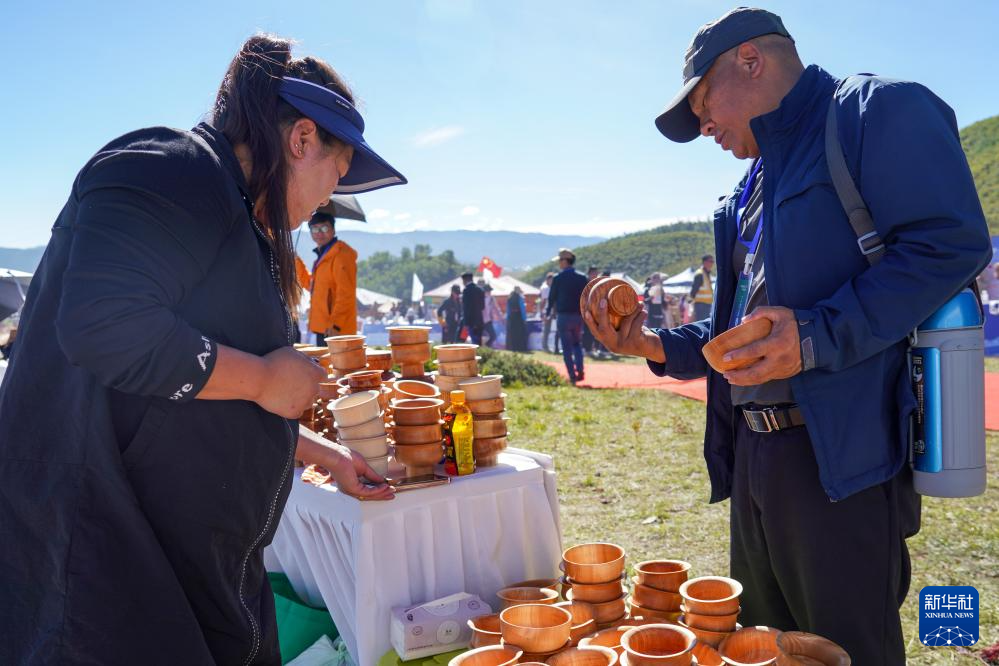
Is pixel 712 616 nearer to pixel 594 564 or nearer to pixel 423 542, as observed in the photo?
pixel 594 564

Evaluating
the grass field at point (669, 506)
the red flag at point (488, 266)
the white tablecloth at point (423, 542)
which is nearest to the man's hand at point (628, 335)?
the white tablecloth at point (423, 542)

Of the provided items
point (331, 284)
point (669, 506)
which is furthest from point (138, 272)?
point (331, 284)

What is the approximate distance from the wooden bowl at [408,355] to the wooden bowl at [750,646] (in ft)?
5.64

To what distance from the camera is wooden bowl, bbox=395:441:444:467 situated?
8.04ft

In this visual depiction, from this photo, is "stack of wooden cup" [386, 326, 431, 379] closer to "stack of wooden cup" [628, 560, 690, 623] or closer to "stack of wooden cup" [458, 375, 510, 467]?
"stack of wooden cup" [458, 375, 510, 467]

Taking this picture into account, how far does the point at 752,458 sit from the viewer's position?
1.86 m

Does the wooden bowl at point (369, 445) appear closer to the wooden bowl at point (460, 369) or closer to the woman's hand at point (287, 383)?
the wooden bowl at point (460, 369)

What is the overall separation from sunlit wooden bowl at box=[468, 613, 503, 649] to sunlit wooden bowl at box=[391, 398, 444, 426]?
651 mm

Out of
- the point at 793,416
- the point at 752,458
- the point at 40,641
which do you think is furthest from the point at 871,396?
the point at 40,641

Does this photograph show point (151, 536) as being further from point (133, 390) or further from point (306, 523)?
point (306, 523)

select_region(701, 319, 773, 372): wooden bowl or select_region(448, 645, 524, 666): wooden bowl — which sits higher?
select_region(701, 319, 773, 372): wooden bowl

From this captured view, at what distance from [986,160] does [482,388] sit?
39.6m

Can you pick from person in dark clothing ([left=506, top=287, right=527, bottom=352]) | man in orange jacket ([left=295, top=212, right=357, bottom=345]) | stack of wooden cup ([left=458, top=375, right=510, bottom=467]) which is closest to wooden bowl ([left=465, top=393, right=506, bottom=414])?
stack of wooden cup ([left=458, top=375, right=510, bottom=467])

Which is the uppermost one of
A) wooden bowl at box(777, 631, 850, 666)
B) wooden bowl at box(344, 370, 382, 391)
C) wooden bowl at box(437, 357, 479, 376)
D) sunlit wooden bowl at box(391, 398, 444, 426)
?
wooden bowl at box(437, 357, 479, 376)
